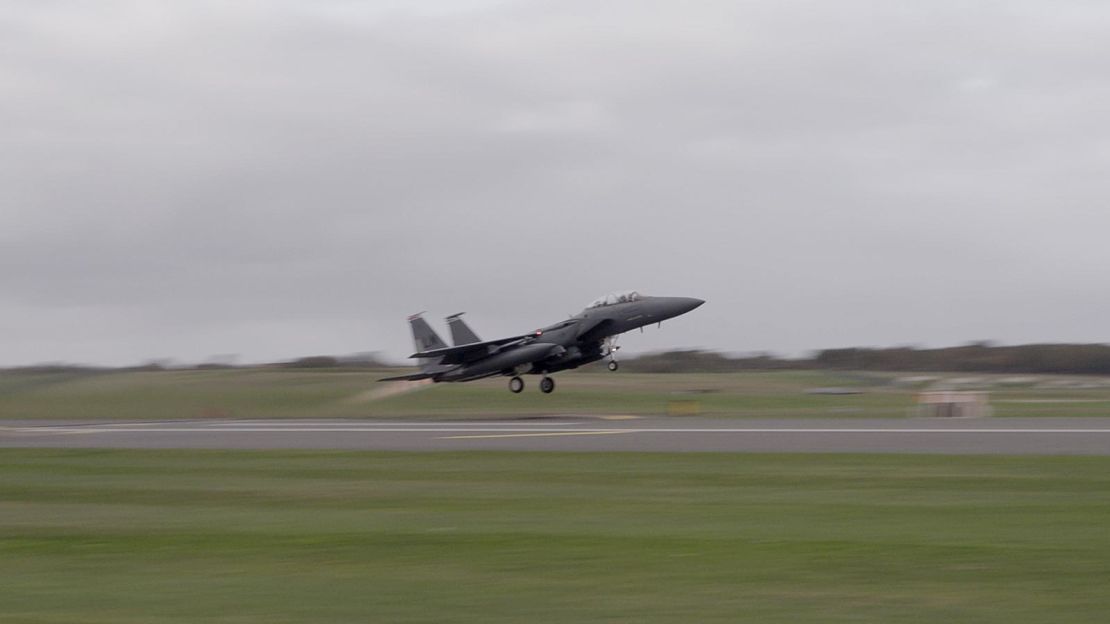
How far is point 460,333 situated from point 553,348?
5323 mm

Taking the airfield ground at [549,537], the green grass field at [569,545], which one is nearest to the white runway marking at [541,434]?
the airfield ground at [549,537]

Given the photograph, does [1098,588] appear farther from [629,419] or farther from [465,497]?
[629,419]

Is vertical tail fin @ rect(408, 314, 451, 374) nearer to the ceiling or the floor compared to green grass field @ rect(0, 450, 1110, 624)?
nearer to the ceiling

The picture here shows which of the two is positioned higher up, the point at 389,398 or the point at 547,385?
the point at 547,385

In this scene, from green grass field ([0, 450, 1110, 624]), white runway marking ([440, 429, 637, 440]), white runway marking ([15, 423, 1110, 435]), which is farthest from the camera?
white runway marking ([440, 429, 637, 440])

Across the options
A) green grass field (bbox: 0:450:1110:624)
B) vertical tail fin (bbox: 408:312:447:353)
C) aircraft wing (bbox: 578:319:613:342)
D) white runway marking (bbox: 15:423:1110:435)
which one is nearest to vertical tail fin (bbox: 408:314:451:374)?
vertical tail fin (bbox: 408:312:447:353)

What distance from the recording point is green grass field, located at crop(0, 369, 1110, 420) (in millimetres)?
38344

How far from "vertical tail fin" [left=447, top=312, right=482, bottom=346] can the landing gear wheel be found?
2.84m

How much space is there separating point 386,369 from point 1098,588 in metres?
42.3

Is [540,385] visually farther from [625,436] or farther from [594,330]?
[625,436]

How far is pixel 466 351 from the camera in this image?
149 feet

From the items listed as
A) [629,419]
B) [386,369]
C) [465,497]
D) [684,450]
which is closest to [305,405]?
[386,369]

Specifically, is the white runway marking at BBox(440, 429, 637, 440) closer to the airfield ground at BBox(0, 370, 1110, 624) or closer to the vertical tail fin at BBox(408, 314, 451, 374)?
the airfield ground at BBox(0, 370, 1110, 624)

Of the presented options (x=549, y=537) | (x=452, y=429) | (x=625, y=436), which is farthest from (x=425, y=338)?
(x=549, y=537)
